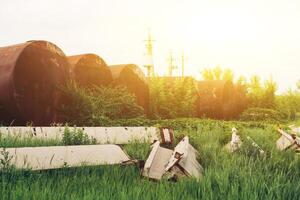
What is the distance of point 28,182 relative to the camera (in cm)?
368

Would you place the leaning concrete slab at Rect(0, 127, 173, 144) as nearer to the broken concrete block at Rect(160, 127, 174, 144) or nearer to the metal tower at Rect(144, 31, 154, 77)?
the broken concrete block at Rect(160, 127, 174, 144)

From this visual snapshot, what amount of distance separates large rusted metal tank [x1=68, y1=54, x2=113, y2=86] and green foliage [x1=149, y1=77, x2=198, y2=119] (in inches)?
159

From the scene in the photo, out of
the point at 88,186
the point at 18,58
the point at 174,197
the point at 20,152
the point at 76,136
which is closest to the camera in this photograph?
the point at 174,197

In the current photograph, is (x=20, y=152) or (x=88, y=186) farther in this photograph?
(x=20, y=152)

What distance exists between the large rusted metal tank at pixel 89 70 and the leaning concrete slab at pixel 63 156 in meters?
6.61

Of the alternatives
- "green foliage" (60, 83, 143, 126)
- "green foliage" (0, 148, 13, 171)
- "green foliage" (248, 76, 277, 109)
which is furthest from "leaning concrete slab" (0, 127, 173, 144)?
"green foliage" (248, 76, 277, 109)

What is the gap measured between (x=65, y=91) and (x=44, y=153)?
595 centimetres

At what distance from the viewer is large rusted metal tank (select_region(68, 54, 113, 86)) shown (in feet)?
39.3

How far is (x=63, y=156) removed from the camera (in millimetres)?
4668

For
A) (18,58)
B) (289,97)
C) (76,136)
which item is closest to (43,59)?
(18,58)

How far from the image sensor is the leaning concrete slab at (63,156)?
4.29m

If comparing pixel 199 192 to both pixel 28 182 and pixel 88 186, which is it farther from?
pixel 28 182

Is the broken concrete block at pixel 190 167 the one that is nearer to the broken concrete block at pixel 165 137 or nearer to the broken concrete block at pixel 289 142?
the broken concrete block at pixel 165 137

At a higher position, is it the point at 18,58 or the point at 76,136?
the point at 18,58
